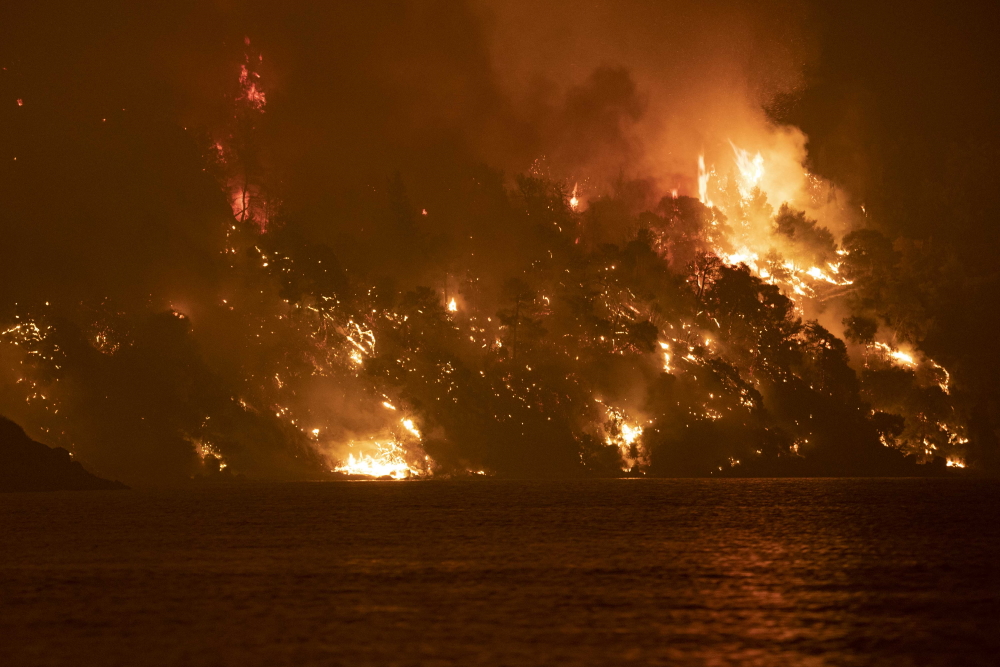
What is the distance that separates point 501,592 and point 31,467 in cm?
8212

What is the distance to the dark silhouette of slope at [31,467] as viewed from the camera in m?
90.9

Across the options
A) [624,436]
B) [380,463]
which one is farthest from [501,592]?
[624,436]

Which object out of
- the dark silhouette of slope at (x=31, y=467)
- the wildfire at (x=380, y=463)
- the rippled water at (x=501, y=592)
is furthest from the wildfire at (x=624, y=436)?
the rippled water at (x=501, y=592)

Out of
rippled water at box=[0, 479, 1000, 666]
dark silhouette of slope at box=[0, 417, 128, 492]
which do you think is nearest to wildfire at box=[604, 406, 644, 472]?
dark silhouette of slope at box=[0, 417, 128, 492]

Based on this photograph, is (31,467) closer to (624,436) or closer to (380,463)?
(380,463)

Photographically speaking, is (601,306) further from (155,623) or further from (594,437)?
(155,623)

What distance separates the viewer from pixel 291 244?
130 metres

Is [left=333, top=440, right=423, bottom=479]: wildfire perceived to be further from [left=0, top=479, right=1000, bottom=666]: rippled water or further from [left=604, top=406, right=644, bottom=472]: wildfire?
[left=0, top=479, right=1000, bottom=666]: rippled water

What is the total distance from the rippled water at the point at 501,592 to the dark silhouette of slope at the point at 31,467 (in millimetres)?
44609

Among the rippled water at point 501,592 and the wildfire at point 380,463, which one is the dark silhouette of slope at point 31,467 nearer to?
the wildfire at point 380,463

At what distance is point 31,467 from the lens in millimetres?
93375

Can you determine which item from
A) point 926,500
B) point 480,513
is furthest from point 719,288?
point 480,513

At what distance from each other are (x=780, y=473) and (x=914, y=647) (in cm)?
12291

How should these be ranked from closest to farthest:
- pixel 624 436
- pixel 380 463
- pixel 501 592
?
pixel 501 592, pixel 380 463, pixel 624 436
